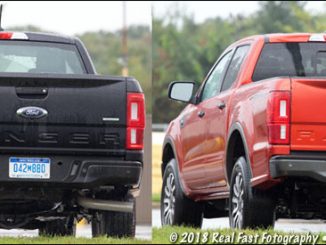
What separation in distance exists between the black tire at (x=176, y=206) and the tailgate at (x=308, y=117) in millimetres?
3007

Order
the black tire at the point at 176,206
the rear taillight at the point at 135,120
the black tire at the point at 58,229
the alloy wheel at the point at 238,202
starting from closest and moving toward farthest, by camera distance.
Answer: the rear taillight at the point at 135,120 → the alloy wheel at the point at 238,202 → the black tire at the point at 58,229 → the black tire at the point at 176,206

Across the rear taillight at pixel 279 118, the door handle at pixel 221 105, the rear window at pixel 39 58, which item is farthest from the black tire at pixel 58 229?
the rear taillight at pixel 279 118

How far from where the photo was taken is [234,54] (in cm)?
1238

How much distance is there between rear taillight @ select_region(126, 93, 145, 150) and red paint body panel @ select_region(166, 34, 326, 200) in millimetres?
952

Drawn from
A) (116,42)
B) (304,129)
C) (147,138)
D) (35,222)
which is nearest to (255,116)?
(304,129)

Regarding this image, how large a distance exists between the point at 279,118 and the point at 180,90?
2692mm

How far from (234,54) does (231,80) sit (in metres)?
0.33

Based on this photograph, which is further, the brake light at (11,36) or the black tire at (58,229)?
the black tire at (58,229)

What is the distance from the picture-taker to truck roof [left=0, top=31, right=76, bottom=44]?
12.7 meters

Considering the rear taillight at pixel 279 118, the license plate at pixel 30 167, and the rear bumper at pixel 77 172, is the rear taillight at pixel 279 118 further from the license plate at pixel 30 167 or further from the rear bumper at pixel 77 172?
the license plate at pixel 30 167

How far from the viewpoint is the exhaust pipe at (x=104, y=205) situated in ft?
35.4

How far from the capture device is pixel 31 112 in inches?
416

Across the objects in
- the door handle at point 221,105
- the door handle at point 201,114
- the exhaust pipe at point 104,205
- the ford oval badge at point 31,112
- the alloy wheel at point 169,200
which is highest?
the ford oval badge at point 31,112

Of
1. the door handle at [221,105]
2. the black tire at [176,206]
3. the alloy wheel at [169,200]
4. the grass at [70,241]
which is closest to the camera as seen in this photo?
the grass at [70,241]
